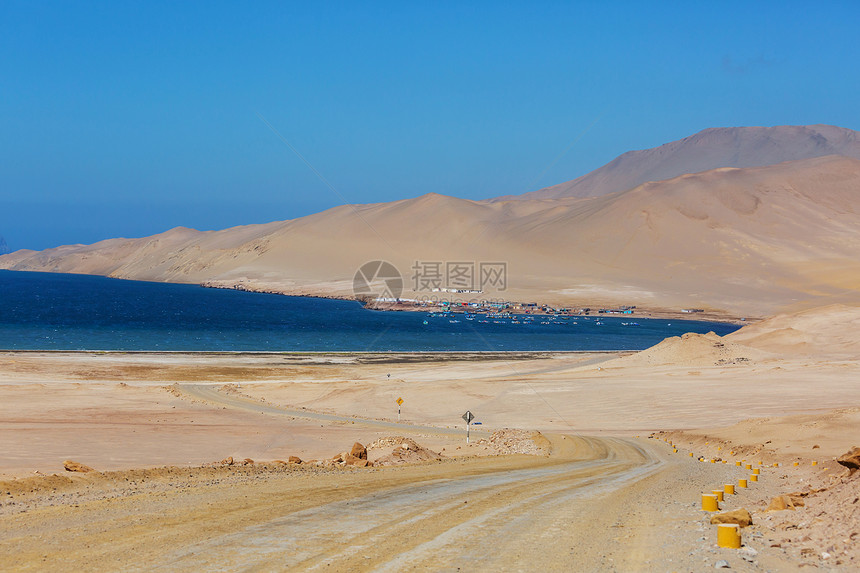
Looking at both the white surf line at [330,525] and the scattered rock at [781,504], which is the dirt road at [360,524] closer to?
the white surf line at [330,525]

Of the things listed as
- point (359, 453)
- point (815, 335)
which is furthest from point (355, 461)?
point (815, 335)

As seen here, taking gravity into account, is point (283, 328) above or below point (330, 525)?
above

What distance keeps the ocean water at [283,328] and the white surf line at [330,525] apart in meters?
55.7

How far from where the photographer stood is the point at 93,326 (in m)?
87.1

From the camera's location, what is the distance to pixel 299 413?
34.7m

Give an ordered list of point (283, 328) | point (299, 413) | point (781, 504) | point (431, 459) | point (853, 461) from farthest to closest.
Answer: point (283, 328), point (299, 413), point (431, 459), point (853, 461), point (781, 504)

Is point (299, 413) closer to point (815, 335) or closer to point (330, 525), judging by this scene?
point (330, 525)

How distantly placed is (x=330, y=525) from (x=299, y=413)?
23.8 meters

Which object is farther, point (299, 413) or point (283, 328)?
point (283, 328)

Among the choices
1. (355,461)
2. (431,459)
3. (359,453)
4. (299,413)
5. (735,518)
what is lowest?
(299,413)

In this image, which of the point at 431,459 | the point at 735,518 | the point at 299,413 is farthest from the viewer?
the point at 299,413

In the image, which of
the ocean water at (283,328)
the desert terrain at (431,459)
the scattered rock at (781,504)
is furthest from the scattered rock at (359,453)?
the ocean water at (283,328)

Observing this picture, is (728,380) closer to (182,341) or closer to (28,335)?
(182,341)

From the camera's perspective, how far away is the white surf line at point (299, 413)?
3155 cm
